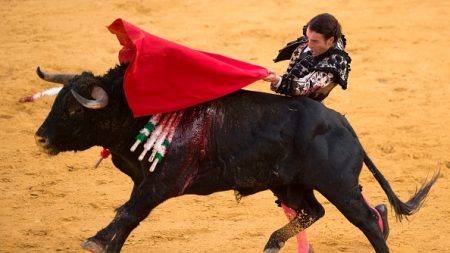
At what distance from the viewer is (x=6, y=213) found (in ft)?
24.3

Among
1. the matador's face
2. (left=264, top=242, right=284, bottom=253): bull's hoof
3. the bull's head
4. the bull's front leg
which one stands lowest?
(left=264, top=242, right=284, bottom=253): bull's hoof

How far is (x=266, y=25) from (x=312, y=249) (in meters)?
6.15

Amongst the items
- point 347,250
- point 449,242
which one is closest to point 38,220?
point 347,250

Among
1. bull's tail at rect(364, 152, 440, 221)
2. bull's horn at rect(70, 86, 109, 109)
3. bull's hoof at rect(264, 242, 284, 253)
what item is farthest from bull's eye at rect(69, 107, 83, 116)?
bull's tail at rect(364, 152, 440, 221)

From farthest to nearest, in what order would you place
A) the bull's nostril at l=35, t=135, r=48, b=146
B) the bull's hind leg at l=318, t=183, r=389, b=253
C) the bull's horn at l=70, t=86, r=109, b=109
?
the bull's hind leg at l=318, t=183, r=389, b=253 < the bull's nostril at l=35, t=135, r=48, b=146 < the bull's horn at l=70, t=86, r=109, b=109

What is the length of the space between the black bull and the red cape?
4.9 inches

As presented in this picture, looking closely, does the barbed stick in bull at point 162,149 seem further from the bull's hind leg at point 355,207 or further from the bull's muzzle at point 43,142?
the bull's hind leg at point 355,207

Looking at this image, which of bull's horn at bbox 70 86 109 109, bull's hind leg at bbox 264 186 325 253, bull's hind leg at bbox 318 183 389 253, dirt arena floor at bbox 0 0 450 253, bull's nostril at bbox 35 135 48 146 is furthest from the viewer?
dirt arena floor at bbox 0 0 450 253

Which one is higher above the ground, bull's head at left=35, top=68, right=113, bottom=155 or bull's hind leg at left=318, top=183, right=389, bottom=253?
bull's head at left=35, top=68, right=113, bottom=155

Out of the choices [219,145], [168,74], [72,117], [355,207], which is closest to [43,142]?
[72,117]

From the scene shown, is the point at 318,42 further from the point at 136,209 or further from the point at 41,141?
the point at 41,141

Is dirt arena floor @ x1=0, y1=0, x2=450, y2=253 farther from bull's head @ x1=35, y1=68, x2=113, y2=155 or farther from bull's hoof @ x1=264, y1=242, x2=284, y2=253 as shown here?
bull's head @ x1=35, y1=68, x2=113, y2=155

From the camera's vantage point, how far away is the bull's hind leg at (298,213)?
6.27m

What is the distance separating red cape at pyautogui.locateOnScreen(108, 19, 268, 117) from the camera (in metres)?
5.55
